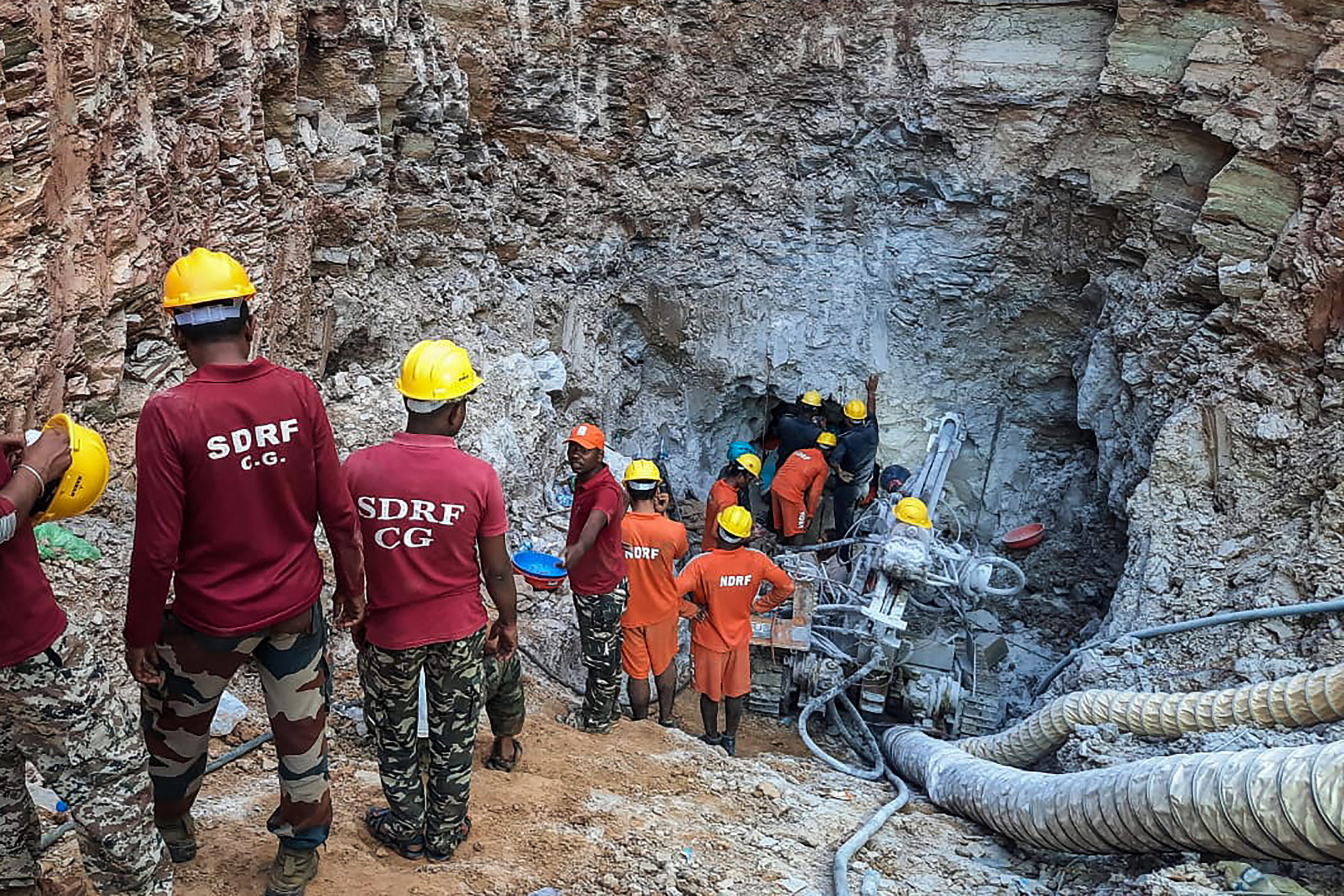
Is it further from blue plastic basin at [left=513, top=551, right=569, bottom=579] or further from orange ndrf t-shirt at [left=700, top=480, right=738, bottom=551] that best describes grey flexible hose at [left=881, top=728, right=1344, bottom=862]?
orange ndrf t-shirt at [left=700, top=480, right=738, bottom=551]

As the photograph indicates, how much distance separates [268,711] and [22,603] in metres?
0.80

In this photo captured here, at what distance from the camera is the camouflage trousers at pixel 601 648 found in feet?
15.5

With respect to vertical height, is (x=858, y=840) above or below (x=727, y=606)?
below

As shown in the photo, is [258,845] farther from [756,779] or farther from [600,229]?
[600,229]

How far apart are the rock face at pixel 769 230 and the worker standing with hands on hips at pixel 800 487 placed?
1.74 metres

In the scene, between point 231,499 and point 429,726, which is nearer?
point 231,499

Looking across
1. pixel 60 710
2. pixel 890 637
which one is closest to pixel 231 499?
pixel 60 710

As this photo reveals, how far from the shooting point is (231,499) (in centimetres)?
249

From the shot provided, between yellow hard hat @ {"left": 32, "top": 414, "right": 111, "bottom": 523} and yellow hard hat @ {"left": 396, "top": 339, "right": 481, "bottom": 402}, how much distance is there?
0.85 metres

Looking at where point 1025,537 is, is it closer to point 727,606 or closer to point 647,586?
point 727,606

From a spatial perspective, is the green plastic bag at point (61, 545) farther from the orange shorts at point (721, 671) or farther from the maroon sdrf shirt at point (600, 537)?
the orange shorts at point (721, 671)

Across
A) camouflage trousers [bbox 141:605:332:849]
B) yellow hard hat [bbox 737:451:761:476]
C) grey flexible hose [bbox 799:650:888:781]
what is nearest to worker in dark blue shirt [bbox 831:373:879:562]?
yellow hard hat [bbox 737:451:761:476]

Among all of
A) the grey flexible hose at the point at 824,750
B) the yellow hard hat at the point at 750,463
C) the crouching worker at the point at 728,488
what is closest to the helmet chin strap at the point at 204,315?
the grey flexible hose at the point at 824,750

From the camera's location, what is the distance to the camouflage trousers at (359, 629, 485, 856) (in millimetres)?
3014
